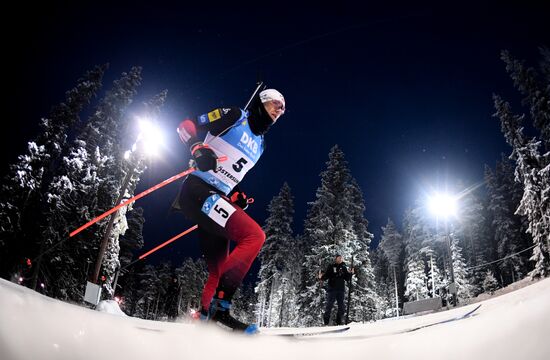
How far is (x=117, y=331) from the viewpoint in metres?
0.96

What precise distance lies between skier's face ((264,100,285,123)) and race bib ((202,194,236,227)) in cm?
107

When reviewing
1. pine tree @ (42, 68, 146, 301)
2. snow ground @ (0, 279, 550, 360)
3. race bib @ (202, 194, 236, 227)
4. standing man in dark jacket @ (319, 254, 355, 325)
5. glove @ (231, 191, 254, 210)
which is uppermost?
pine tree @ (42, 68, 146, 301)

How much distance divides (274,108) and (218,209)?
121cm

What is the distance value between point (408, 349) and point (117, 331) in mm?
833

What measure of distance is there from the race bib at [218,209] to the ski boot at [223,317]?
605 millimetres

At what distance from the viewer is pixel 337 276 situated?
1062cm

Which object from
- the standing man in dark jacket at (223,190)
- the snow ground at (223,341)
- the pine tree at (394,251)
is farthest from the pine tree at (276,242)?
the snow ground at (223,341)

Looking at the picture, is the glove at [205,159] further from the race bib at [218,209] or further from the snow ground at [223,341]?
the snow ground at [223,341]

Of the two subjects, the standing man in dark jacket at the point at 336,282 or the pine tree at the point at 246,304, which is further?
the pine tree at the point at 246,304

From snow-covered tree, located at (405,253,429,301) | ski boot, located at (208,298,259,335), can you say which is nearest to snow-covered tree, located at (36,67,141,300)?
ski boot, located at (208,298,259,335)

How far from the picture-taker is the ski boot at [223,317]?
2.13 m

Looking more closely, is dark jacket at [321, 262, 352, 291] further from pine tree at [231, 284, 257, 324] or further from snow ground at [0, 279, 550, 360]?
pine tree at [231, 284, 257, 324]

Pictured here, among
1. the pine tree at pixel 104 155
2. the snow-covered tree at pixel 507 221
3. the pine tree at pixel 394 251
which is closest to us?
the pine tree at pixel 104 155

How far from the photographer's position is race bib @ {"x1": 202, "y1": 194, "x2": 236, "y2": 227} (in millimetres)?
2576
